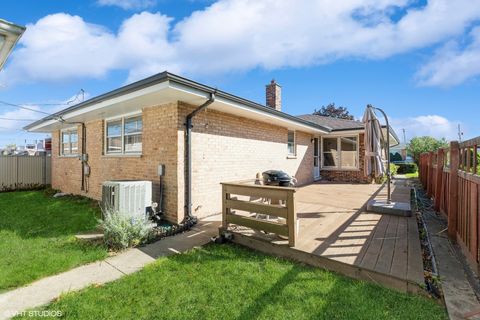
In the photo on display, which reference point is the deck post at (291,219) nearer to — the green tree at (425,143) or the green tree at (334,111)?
the green tree at (425,143)

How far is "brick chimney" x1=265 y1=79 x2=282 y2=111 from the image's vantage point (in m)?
12.2

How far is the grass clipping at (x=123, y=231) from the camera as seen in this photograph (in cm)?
450

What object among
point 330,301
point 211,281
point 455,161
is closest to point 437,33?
point 455,161

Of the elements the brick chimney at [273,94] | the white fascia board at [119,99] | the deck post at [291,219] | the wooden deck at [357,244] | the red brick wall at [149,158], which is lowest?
the wooden deck at [357,244]

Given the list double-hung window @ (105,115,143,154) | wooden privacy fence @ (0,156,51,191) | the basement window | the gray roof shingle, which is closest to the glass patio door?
the gray roof shingle

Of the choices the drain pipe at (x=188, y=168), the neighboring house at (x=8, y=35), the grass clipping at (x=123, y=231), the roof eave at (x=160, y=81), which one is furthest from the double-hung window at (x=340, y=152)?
the neighboring house at (x=8, y=35)

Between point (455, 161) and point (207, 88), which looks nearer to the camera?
point (455, 161)

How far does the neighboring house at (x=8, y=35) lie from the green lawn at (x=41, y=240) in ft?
10.5

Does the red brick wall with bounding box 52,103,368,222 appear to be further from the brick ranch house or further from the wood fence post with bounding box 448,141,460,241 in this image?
the wood fence post with bounding box 448,141,460,241

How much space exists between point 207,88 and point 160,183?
266 centimetres

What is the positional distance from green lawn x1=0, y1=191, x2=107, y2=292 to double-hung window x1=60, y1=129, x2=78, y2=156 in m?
2.89

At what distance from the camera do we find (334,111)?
128 feet

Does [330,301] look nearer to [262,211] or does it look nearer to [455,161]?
[262,211]

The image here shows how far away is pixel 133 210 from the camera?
217 inches
